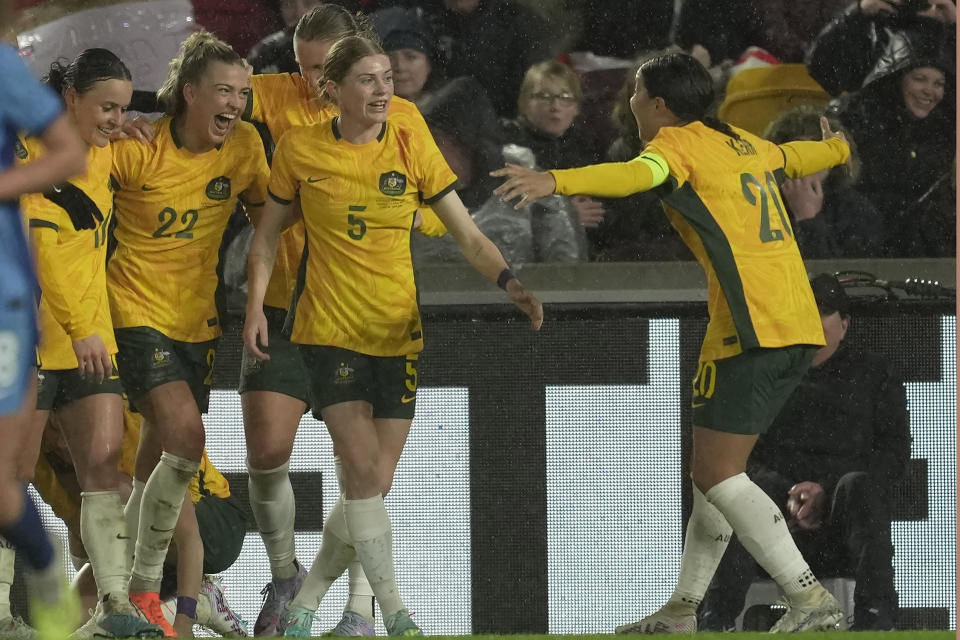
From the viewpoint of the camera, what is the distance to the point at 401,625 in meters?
4.89

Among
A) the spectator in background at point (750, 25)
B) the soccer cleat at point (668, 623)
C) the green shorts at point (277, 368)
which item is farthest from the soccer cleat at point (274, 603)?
the spectator in background at point (750, 25)

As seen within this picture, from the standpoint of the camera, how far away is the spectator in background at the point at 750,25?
23.0 ft

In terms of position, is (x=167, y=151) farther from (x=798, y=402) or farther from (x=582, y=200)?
(x=798, y=402)

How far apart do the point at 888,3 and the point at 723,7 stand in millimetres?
726

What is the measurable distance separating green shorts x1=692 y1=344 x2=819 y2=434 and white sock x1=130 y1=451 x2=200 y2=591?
166 centimetres

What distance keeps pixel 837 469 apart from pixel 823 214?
118 cm

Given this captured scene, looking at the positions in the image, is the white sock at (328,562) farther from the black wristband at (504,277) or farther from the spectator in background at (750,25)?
the spectator in background at (750,25)

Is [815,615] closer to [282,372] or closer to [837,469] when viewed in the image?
[837,469]

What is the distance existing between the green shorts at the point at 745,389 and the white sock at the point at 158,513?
166 centimetres

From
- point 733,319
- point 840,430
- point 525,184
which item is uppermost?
point 525,184

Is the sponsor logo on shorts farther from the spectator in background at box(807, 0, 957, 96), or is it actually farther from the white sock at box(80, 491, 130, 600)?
the spectator in background at box(807, 0, 957, 96)

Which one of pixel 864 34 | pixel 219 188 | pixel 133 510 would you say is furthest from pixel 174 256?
pixel 864 34

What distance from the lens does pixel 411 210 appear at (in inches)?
201

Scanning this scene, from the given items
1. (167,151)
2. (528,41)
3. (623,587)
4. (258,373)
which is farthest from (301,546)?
(528,41)
